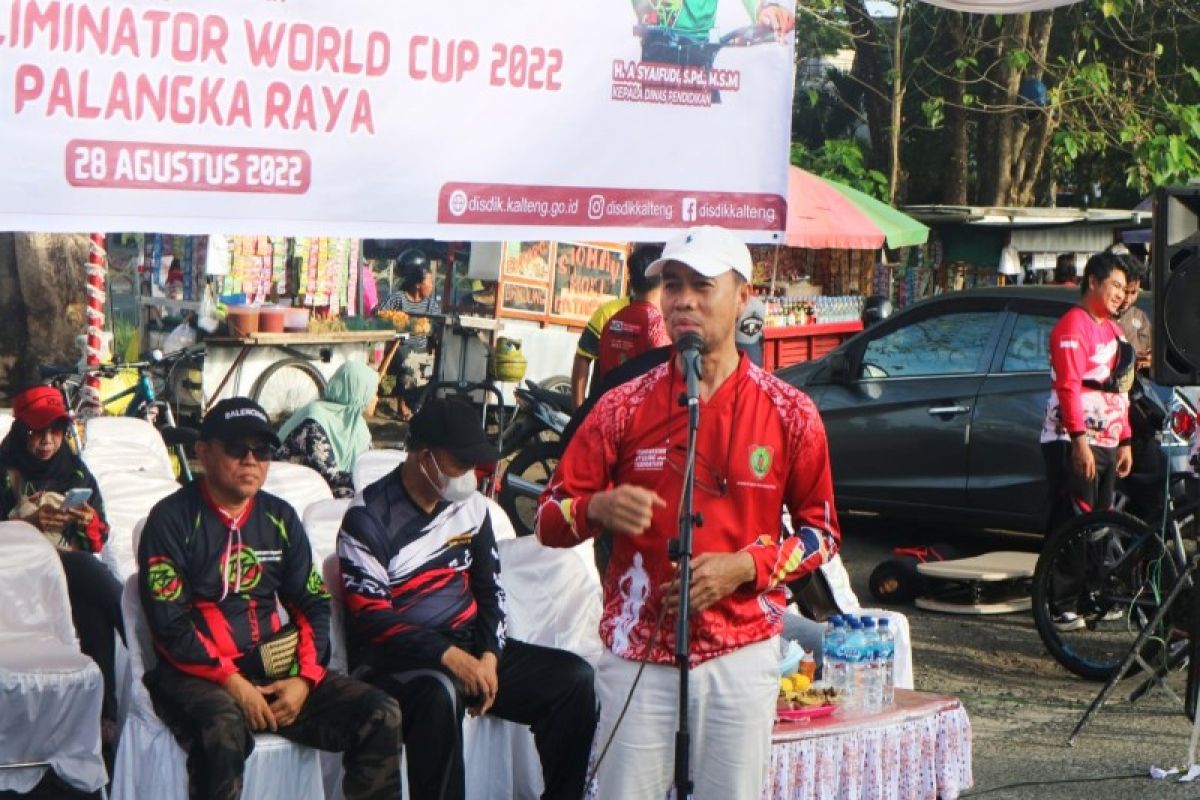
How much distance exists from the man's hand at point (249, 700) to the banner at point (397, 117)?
138 centimetres

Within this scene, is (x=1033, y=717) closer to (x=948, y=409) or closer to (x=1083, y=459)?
(x=1083, y=459)

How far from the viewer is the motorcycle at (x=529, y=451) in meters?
10.5

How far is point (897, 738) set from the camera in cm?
589

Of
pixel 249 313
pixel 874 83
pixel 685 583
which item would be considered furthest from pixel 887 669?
pixel 874 83

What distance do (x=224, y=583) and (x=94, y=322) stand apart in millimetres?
4613

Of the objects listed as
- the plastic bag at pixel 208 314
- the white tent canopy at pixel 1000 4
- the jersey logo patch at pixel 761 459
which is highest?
the white tent canopy at pixel 1000 4

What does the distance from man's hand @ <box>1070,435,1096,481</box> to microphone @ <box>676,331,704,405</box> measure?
5088mm

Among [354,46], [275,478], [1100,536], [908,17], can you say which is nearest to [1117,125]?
[908,17]

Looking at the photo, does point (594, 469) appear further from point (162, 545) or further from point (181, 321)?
point (181, 321)

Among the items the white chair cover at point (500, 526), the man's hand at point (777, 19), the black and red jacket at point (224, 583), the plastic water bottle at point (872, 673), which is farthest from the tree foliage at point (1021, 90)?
the black and red jacket at point (224, 583)

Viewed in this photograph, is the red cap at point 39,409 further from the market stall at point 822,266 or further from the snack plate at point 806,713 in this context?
the market stall at point 822,266

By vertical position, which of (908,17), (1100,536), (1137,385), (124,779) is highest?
(908,17)

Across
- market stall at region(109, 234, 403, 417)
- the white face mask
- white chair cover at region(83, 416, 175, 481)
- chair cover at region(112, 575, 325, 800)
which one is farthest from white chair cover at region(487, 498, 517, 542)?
market stall at region(109, 234, 403, 417)

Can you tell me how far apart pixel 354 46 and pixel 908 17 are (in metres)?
18.5
